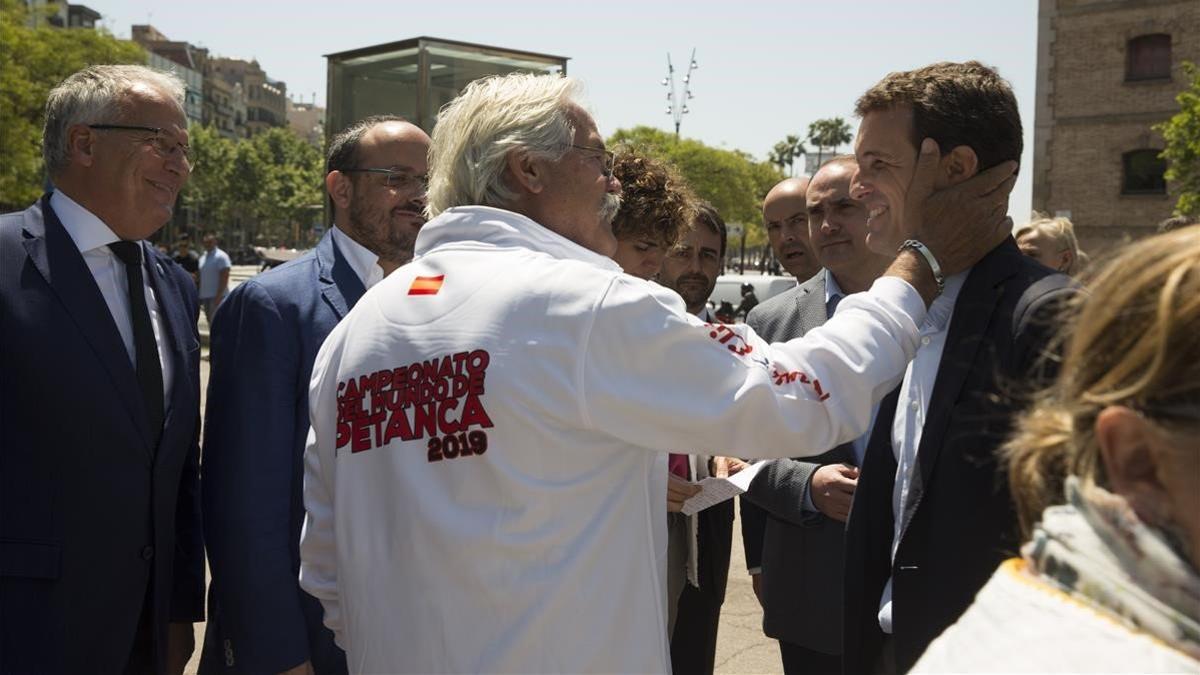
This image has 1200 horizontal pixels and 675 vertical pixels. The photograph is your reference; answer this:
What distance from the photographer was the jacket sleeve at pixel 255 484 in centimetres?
298

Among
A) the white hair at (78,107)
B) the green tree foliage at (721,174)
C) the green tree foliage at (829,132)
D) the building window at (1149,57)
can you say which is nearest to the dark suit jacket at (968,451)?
the white hair at (78,107)

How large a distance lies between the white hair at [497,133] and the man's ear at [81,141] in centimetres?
128

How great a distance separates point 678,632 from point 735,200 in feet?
248

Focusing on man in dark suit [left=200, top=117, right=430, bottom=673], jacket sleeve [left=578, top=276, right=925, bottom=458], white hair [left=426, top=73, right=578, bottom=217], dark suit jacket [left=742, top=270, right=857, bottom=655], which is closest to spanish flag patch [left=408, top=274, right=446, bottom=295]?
white hair [left=426, top=73, right=578, bottom=217]

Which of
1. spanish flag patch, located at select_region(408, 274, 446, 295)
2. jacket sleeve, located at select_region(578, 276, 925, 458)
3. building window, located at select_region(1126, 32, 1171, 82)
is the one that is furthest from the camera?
building window, located at select_region(1126, 32, 1171, 82)

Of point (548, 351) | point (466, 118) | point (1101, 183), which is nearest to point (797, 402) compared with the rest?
point (548, 351)

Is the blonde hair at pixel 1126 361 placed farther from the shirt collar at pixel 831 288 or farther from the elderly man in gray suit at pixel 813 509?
the shirt collar at pixel 831 288

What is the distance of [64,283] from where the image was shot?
3035mm

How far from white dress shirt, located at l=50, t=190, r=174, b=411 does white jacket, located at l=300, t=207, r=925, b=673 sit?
1239 mm

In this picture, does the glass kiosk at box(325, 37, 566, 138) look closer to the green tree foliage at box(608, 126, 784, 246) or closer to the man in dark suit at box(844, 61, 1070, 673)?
the man in dark suit at box(844, 61, 1070, 673)

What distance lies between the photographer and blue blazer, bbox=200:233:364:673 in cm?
299

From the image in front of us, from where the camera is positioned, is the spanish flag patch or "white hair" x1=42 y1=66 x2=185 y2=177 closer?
the spanish flag patch

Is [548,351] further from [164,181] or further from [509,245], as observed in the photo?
[164,181]

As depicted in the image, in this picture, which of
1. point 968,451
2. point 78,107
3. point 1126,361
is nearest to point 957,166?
point 968,451
